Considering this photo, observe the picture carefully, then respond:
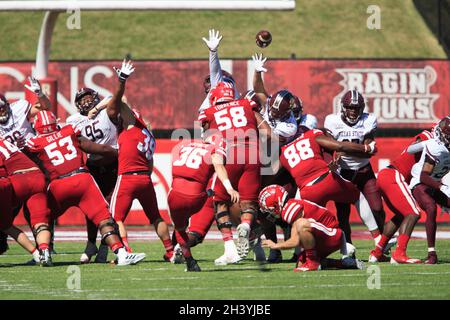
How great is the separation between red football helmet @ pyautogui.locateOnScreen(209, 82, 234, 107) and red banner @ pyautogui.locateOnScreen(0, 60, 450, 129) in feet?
31.4

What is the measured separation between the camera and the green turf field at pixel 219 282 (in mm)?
9344

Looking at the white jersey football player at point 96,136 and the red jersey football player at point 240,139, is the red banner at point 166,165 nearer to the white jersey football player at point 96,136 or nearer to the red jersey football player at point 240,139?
the white jersey football player at point 96,136

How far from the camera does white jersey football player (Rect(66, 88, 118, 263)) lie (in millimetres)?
13258

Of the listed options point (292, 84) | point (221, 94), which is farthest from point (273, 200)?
point (292, 84)

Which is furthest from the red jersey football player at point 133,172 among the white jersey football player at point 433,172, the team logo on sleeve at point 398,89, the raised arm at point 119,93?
the team logo on sleeve at point 398,89

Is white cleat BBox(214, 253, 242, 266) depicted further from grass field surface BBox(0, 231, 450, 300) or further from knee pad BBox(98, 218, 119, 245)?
knee pad BBox(98, 218, 119, 245)

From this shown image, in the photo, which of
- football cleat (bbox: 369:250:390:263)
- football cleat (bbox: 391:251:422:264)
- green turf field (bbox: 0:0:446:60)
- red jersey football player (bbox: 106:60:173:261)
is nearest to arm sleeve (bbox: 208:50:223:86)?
red jersey football player (bbox: 106:60:173:261)

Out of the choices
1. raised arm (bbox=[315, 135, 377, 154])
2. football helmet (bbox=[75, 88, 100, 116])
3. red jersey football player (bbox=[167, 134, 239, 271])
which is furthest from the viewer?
football helmet (bbox=[75, 88, 100, 116])

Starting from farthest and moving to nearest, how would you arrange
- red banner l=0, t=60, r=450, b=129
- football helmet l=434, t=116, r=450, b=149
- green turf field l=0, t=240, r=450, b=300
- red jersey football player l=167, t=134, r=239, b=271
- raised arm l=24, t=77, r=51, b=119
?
red banner l=0, t=60, r=450, b=129 → raised arm l=24, t=77, r=51, b=119 → football helmet l=434, t=116, r=450, b=149 → red jersey football player l=167, t=134, r=239, b=271 → green turf field l=0, t=240, r=450, b=300

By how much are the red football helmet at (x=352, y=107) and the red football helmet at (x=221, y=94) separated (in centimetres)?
164

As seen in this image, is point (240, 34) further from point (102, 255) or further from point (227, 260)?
point (227, 260)

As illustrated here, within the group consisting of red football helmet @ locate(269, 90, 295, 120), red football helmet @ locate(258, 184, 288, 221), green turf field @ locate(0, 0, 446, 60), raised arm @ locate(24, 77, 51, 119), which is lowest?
red football helmet @ locate(258, 184, 288, 221)
